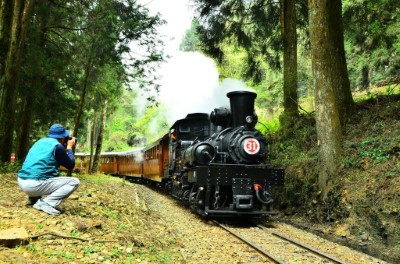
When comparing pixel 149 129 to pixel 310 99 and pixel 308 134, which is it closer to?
pixel 310 99

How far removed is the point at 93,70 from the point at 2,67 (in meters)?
7.75

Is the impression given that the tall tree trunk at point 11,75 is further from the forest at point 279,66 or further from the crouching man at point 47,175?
the crouching man at point 47,175

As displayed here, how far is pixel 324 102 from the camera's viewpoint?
9922 mm

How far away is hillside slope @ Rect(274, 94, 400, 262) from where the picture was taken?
24.2 ft

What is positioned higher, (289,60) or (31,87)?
(289,60)

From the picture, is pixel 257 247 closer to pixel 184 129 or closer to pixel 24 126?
pixel 184 129

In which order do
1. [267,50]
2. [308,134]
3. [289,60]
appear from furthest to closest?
[267,50] < [289,60] < [308,134]

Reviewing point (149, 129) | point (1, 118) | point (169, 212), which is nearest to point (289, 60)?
point (169, 212)

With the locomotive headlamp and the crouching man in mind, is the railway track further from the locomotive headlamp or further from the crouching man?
the crouching man

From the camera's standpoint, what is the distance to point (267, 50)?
55.7 feet

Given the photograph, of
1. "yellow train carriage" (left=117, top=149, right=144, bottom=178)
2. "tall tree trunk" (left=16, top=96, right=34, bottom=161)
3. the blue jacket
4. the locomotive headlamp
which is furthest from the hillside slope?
"yellow train carriage" (left=117, top=149, right=144, bottom=178)

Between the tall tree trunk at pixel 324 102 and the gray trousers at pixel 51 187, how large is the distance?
614 centimetres

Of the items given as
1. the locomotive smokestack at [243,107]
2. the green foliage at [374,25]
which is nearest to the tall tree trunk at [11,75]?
the locomotive smokestack at [243,107]

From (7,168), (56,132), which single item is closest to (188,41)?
(7,168)
